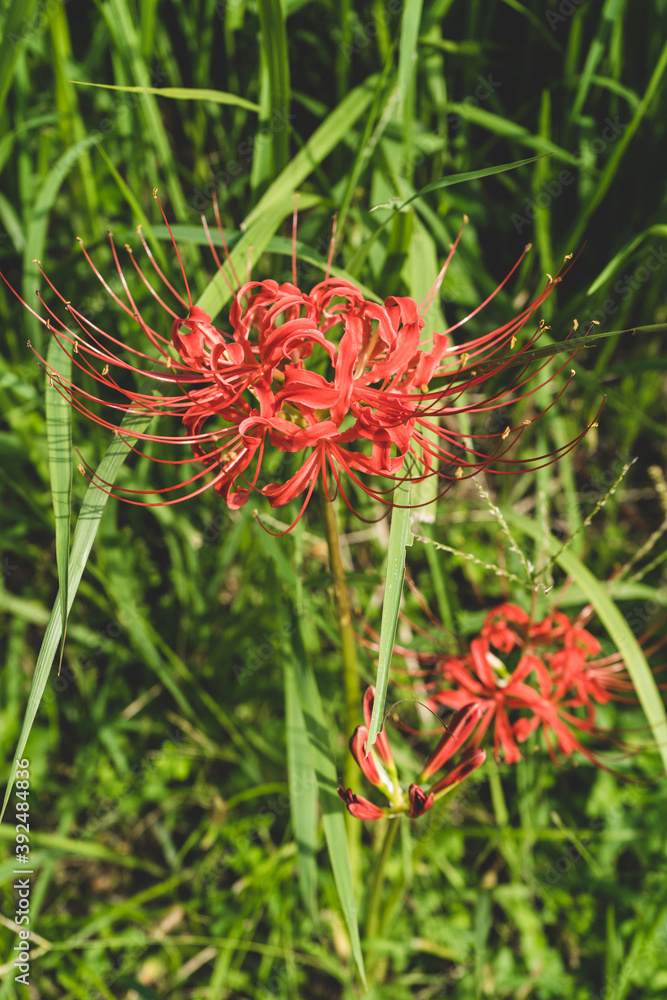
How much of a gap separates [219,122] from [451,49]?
2.60 ft

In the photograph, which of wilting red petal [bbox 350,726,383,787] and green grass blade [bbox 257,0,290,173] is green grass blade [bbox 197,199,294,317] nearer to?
green grass blade [bbox 257,0,290,173]

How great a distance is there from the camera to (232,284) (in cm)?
143

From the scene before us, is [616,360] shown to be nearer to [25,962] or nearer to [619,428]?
[619,428]

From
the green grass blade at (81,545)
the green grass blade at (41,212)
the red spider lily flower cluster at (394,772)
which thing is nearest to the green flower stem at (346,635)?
the red spider lily flower cluster at (394,772)

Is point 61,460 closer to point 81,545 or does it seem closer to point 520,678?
point 81,545

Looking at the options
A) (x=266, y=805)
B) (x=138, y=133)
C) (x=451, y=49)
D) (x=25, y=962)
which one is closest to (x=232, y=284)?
(x=138, y=133)

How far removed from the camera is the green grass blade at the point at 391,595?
95cm

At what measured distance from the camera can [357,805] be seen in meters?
1.13

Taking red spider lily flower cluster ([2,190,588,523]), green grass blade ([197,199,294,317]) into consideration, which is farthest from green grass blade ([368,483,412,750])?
green grass blade ([197,199,294,317])

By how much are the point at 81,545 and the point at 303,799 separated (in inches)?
30.6

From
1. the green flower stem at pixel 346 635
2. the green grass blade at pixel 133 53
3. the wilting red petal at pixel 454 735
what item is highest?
the green grass blade at pixel 133 53

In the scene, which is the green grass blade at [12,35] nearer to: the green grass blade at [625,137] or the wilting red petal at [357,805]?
the green grass blade at [625,137]

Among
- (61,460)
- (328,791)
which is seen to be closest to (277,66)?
(61,460)

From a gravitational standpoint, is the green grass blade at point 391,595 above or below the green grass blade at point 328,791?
above
